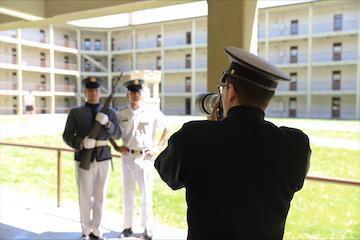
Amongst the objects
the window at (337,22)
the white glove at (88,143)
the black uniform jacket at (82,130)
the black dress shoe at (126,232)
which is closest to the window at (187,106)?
the window at (337,22)

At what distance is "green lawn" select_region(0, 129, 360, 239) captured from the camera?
5090mm

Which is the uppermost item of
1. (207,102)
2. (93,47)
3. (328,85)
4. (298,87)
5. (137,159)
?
(93,47)

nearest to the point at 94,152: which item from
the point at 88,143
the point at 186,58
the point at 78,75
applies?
the point at 88,143

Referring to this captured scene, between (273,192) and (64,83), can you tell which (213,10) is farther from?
(64,83)

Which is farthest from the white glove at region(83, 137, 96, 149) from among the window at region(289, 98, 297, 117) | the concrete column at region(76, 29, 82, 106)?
the concrete column at region(76, 29, 82, 106)

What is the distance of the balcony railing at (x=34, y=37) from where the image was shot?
31.7 meters

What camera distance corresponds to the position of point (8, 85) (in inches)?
1187

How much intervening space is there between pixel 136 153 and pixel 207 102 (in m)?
2.33

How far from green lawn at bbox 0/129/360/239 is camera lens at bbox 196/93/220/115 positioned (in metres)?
3.36

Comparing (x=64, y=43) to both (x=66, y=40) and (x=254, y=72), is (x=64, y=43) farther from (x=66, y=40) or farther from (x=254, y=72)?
(x=254, y=72)

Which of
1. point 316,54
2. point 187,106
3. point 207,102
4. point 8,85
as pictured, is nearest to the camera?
point 207,102

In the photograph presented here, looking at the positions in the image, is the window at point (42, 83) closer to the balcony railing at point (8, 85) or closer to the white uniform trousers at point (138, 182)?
the balcony railing at point (8, 85)

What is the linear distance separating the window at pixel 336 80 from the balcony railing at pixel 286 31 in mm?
3914

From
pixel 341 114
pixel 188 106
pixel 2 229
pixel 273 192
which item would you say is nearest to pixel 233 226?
pixel 273 192
